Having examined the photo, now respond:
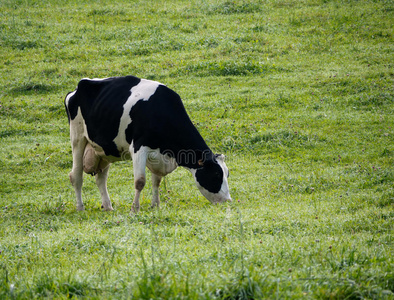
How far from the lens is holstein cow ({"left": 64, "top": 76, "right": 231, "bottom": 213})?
8742 mm

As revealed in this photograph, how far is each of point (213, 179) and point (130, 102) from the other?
2.04 metres

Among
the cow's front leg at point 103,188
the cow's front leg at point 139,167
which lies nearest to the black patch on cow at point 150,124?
the cow's front leg at point 139,167

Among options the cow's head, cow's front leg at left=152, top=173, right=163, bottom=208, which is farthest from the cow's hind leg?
the cow's head

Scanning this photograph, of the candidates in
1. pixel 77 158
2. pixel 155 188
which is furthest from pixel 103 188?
pixel 155 188

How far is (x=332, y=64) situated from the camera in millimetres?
19453

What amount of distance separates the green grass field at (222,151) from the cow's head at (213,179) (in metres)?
0.37

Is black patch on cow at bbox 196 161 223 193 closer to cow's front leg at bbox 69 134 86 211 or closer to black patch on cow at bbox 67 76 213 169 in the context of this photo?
black patch on cow at bbox 67 76 213 169

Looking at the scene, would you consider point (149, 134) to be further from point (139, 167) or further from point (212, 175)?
point (212, 175)

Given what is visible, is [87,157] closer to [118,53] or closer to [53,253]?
[53,253]

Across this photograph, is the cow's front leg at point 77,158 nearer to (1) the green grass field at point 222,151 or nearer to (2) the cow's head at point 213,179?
(1) the green grass field at point 222,151

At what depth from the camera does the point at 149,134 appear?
8.68m

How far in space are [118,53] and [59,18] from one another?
6492mm

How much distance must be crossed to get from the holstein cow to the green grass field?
624 millimetres

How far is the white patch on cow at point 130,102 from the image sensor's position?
29.3 ft
